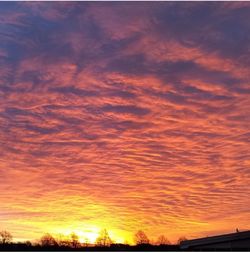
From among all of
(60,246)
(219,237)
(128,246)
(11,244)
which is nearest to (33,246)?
(11,244)

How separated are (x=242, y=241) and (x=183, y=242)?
5.70 m

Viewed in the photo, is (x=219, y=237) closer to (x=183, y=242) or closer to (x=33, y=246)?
(x=183, y=242)

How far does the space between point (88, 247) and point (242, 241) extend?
1264cm

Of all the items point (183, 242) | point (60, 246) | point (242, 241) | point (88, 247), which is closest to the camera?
point (242, 241)

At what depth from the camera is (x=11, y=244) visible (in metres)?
35.5

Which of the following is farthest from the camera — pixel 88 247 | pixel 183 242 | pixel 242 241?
pixel 88 247

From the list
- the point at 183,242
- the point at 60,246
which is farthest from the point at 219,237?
the point at 60,246

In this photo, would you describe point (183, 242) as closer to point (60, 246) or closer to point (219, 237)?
point (219, 237)

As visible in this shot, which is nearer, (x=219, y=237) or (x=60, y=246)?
(x=219, y=237)

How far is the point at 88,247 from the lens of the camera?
3662cm

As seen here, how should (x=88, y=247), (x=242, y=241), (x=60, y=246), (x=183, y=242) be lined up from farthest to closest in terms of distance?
(x=60, y=246) → (x=88, y=247) → (x=183, y=242) → (x=242, y=241)

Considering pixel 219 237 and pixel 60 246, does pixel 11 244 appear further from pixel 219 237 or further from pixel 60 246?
pixel 219 237

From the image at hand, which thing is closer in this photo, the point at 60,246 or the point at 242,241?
the point at 242,241

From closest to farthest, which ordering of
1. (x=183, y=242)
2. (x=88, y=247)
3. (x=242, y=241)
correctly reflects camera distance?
(x=242, y=241), (x=183, y=242), (x=88, y=247)
